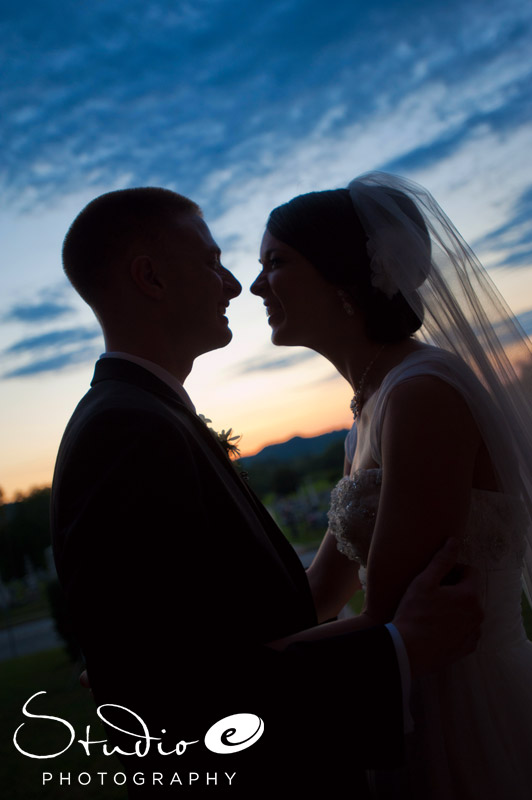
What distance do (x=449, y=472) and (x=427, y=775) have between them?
3.98 feet

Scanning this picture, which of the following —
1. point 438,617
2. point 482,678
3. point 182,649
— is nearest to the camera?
point 182,649

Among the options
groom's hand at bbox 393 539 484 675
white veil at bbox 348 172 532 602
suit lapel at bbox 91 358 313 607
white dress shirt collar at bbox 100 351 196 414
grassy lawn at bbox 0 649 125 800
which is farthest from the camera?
grassy lawn at bbox 0 649 125 800

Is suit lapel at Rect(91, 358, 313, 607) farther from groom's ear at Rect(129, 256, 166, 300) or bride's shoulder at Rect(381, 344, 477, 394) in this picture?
bride's shoulder at Rect(381, 344, 477, 394)

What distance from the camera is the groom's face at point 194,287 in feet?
8.98

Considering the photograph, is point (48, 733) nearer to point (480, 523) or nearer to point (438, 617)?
point (480, 523)

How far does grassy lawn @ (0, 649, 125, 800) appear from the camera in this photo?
8086mm

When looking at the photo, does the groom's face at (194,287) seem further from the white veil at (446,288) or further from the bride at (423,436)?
the white veil at (446,288)

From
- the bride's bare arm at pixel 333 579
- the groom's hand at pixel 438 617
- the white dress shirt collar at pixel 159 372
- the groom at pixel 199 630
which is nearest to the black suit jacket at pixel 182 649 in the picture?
the groom at pixel 199 630

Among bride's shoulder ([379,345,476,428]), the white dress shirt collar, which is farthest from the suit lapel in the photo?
bride's shoulder ([379,345,476,428])

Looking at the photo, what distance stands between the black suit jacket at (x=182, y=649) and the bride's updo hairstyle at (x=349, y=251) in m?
1.55

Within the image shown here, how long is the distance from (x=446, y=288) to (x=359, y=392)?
70 centimetres

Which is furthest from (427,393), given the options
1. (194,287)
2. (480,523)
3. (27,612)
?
(27,612)

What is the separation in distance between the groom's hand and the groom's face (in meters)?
1.44

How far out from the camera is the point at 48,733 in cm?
1045
